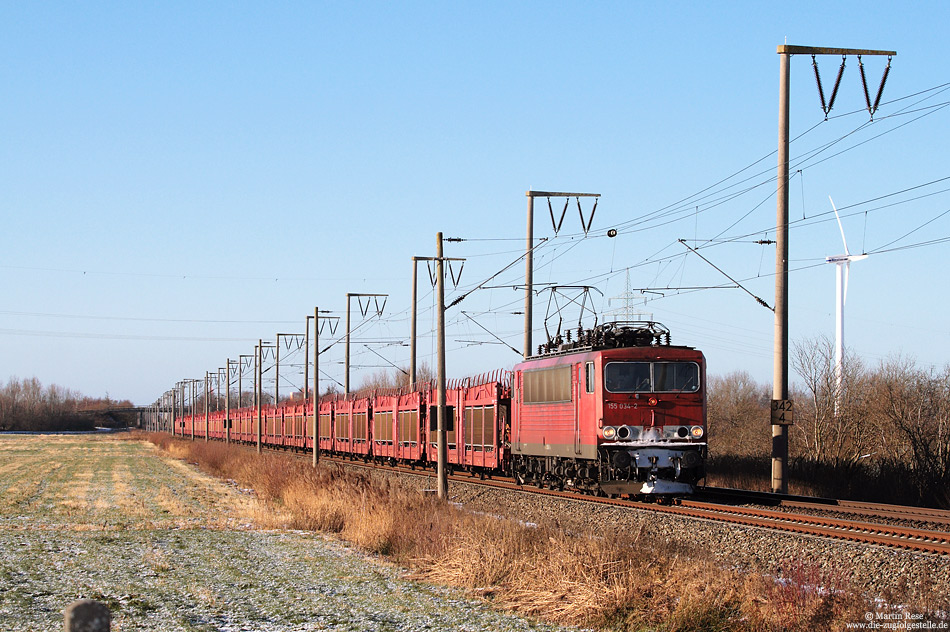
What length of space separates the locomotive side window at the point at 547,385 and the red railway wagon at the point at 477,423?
372 centimetres

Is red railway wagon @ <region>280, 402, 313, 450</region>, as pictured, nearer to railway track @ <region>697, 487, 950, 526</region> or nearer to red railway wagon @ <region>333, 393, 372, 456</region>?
red railway wagon @ <region>333, 393, 372, 456</region>

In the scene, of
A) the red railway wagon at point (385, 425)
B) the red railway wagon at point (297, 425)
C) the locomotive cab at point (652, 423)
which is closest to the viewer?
the locomotive cab at point (652, 423)

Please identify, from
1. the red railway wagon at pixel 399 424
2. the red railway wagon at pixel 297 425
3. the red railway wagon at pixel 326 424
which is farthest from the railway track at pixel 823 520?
the red railway wagon at pixel 297 425

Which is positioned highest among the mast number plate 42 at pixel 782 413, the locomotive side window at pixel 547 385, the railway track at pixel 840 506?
the locomotive side window at pixel 547 385

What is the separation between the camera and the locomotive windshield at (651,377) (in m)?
23.9

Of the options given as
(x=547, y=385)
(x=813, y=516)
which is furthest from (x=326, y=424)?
(x=813, y=516)

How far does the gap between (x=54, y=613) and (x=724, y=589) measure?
311 inches

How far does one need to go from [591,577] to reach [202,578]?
5.79 m

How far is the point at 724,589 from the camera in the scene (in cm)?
1194

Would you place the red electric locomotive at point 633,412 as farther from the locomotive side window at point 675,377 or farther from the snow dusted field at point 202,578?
the snow dusted field at point 202,578

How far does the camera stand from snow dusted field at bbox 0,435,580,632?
1163cm

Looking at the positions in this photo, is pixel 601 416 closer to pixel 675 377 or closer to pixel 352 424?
pixel 675 377

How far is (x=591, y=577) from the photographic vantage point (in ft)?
40.7

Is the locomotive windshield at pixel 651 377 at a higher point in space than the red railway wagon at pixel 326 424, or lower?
higher
